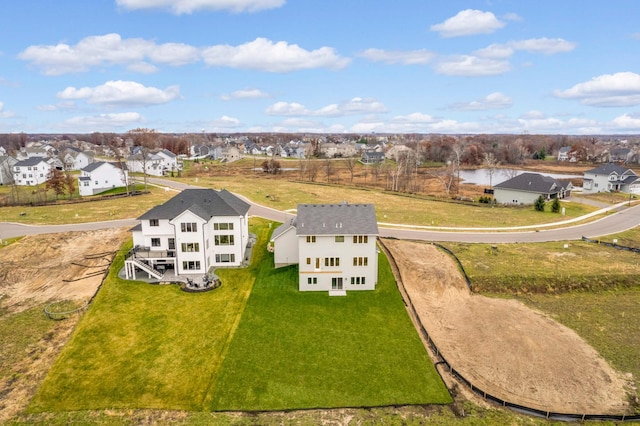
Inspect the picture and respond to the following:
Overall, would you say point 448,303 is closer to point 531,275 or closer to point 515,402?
point 531,275

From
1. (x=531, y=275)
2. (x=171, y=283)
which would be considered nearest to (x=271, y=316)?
(x=171, y=283)

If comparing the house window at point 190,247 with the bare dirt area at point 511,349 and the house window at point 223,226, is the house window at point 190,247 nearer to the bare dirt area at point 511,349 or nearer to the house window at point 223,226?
the house window at point 223,226

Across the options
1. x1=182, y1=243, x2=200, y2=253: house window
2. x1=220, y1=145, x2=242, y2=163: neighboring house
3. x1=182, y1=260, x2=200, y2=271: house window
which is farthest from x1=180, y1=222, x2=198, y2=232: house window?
x1=220, y1=145, x2=242, y2=163: neighboring house

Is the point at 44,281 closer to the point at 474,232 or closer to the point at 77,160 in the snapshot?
the point at 474,232

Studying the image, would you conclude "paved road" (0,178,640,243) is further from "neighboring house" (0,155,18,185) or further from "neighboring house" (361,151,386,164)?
"neighboring house" (361,151,386,164)

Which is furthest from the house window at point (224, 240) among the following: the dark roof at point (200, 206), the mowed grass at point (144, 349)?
the mowed grass at point (144, 349)
